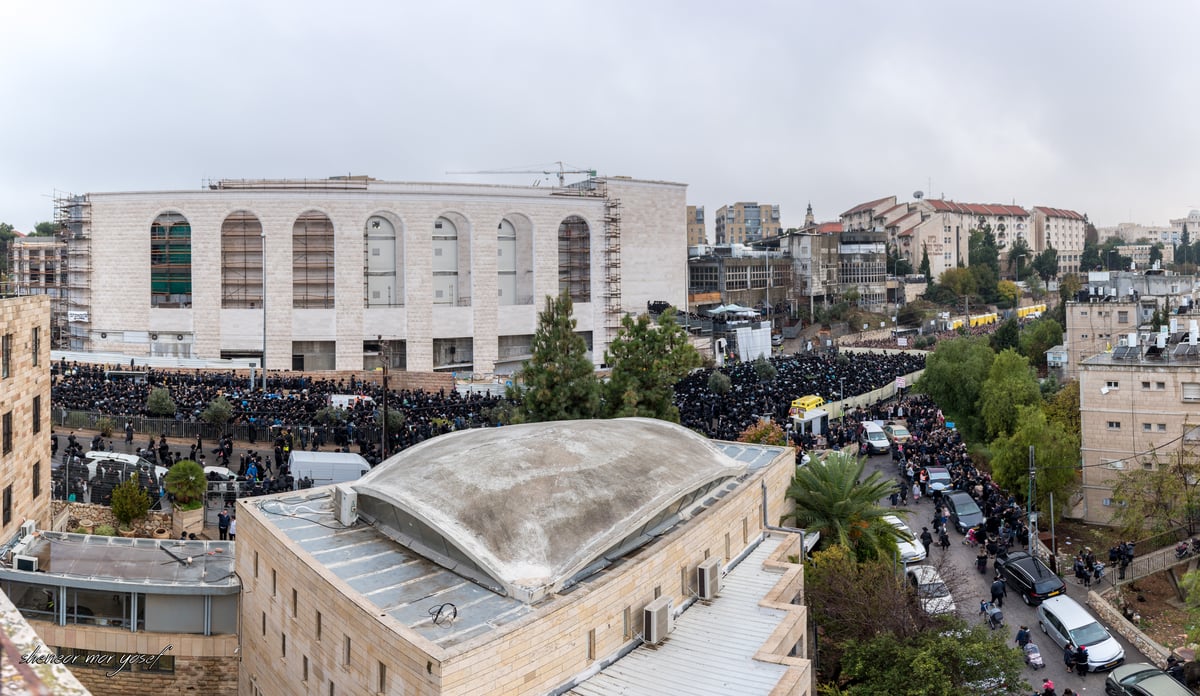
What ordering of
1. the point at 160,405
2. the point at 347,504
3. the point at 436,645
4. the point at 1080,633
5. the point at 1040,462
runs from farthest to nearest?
the point at 160,405 → the point at 1040,462 → the point at 1080,633 → the point at 347,504 → the point at 436,645

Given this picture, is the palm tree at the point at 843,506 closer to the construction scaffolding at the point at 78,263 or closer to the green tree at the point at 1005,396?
the green tree at the point at 1005,396

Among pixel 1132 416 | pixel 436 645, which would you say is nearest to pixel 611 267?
pixel 1132 416

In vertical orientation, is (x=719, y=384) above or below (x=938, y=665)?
above

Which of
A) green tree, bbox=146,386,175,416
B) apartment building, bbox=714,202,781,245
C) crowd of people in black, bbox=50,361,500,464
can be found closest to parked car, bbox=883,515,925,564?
crowd of people in black, bbox=50,361,500,464

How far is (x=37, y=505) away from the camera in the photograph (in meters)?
20.2

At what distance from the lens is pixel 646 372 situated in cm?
2798

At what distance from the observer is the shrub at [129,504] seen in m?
20.4

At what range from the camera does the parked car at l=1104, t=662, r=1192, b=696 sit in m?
15.7

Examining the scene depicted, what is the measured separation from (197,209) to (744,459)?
38922 mm

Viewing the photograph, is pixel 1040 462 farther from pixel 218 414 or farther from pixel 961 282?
pixel 961 282

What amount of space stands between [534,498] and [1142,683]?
35.0 ft

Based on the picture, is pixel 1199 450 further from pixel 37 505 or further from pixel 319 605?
pixel 37 505

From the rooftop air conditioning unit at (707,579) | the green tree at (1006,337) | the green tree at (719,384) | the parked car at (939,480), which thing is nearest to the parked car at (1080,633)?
the rooftop air conditioning unit at (707,579)

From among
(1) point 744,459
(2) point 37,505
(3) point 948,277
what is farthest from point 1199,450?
(3) point 948,277
